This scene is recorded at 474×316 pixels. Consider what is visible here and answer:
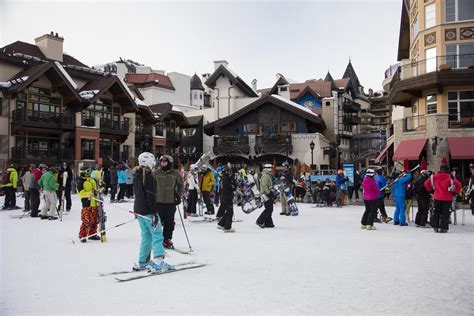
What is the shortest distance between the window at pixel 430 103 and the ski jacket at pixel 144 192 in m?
22.4

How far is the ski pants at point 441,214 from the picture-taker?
1095 cm

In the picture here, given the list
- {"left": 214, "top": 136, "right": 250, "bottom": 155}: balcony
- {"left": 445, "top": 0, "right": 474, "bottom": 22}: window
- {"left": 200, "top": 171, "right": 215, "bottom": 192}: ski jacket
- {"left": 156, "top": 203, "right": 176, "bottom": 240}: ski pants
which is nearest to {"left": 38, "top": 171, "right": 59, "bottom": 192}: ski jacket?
{"left": 200, "top": 171, "right": 215, "bottom": 192}: ski jacket

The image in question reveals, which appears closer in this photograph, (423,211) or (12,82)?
(423,211)

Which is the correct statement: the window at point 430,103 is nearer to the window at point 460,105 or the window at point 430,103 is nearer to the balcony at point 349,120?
the window at point 460,105

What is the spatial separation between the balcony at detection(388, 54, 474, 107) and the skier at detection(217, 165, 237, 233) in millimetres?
16737

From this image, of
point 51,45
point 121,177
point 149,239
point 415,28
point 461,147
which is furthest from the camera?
point 51,45

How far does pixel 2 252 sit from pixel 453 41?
24.5 meters

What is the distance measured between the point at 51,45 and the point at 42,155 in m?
10.8

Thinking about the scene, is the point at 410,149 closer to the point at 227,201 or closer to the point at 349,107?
the point at 227,201

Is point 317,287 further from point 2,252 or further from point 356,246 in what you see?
point 2,252

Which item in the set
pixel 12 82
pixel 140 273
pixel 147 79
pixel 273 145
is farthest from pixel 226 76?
pixel 140 273

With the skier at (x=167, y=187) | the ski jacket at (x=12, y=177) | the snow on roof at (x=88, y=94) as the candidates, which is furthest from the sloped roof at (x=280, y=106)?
the skier at (x=167, y=187)

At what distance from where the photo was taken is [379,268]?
22.2 feet

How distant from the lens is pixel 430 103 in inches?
989
